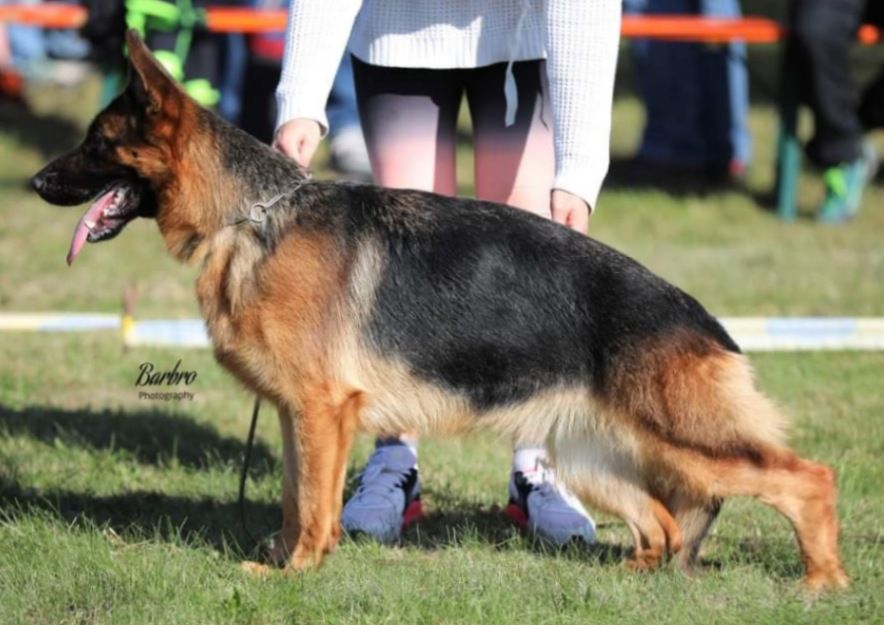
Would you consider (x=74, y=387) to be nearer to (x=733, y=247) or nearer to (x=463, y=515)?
(x=463, y=515)

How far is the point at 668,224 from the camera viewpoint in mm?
9828

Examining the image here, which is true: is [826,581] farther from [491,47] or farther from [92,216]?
[92,216]

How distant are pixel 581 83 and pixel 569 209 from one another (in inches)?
14.4

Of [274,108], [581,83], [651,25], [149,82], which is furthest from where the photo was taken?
[274,108]

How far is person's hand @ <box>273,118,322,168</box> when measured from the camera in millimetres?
4168

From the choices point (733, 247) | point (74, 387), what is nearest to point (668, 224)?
point (733, 247)

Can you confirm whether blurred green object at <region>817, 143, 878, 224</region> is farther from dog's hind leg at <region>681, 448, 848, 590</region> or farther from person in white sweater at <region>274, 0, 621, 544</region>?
dog's hind leg at <region>681, 448, 848, 590</region>

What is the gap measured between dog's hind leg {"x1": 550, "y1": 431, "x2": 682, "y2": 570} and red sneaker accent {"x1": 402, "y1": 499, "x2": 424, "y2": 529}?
26.6 inches

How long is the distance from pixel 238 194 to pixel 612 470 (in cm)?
135

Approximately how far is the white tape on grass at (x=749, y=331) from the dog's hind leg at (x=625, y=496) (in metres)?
2.45

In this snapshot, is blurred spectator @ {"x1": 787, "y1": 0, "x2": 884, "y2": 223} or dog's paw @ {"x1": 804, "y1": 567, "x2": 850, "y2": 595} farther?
blurred spectator @ {"x1": 787, "y1": 0, "x2": 884, "y2": 223}

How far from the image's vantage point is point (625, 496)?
13.9ft

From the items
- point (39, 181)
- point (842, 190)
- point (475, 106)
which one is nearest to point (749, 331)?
point (475, 106)

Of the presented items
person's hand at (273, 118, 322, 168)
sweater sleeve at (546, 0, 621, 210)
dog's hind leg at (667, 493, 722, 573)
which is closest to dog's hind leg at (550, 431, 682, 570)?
dog's hind leg at (667, 493, 722, 573)
